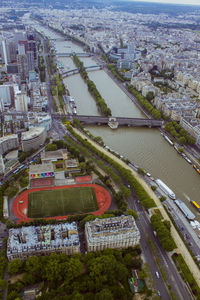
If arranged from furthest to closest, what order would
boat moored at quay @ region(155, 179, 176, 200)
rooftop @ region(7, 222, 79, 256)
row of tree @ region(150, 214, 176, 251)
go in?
boat moored at quay @ region(155, 179, 176, 200) < row of tree @ region(150, 214, 176, 251) < rooftop @ region(7, 222, 79, 256)

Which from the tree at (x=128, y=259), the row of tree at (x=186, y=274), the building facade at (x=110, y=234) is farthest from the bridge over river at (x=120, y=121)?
the tree at (x=128, y=259)

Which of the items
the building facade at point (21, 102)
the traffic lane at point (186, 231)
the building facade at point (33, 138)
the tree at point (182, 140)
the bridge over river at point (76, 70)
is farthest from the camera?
the bridge over river at point (76, 70)

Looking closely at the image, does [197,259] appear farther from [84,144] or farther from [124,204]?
[84,144]

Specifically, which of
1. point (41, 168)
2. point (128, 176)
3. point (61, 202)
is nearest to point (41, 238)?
point (61, 202)

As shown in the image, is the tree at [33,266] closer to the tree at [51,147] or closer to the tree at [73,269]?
the tree at [73,269]

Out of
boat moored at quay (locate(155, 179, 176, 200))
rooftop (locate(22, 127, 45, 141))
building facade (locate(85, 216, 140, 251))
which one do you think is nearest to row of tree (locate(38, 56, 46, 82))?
rooftop (locate(22, 127, 45, 141))

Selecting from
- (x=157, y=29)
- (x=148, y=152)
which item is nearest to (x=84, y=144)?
(x=148, y=152)

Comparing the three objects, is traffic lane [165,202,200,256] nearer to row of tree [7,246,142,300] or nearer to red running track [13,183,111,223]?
row of tree [7,246,142,300]

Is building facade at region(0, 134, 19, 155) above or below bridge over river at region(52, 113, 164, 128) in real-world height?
below
